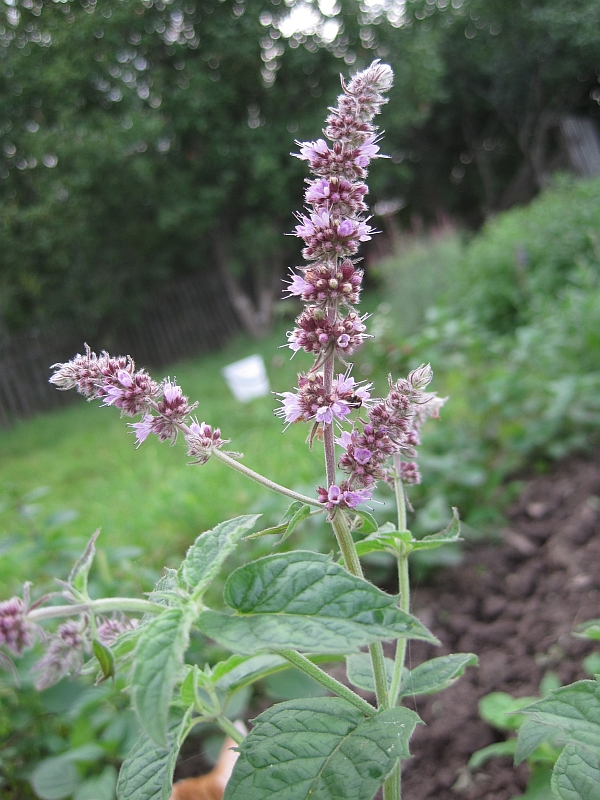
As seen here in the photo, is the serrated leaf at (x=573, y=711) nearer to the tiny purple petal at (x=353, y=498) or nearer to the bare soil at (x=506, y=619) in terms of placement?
the tiny purple petal at (x=353, y=498)

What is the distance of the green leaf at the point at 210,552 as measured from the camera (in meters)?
0.82

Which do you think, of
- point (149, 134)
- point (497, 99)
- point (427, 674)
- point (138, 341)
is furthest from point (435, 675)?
point (497, 99)

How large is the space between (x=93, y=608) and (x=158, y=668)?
132 mm

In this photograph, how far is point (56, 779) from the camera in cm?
159

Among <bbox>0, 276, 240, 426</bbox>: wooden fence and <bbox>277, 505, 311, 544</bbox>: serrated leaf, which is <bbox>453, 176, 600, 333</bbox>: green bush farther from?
<bbox>0, 276, 240, 426</bbox>: wooden fence

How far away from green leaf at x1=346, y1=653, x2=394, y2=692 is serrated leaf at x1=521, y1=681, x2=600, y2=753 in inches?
12.3

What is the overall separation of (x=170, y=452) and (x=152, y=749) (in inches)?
186

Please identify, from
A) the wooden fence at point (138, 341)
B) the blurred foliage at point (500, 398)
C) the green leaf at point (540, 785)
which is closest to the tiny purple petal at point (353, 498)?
the green leaf at point (540, 785)

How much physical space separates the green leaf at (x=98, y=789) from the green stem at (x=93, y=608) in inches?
36.5

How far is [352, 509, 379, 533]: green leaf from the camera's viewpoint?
964 millimetres

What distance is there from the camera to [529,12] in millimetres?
17094

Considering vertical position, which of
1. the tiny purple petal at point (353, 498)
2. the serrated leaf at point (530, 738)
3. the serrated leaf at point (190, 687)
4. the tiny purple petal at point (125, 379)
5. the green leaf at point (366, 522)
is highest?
the tiny purple petal at point (125, 379)

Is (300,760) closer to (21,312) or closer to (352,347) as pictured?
(352,347)

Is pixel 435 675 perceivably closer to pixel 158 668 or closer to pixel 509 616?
→ pixel 158 668
